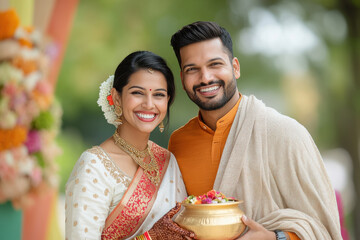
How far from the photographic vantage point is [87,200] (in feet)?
8.28

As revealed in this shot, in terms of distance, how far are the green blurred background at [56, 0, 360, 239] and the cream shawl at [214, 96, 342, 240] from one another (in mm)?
3994

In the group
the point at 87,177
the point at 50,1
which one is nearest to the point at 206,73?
the point at 87,177

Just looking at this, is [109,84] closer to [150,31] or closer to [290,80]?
[150,31]

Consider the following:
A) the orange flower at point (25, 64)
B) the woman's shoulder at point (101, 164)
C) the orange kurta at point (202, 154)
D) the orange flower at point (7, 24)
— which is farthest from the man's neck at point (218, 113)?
the orange flower at point (7, 24)

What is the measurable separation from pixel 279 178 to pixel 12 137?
1701 millimetres

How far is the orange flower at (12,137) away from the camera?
1812mm

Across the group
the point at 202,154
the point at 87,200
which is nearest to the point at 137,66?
the point at 202,154

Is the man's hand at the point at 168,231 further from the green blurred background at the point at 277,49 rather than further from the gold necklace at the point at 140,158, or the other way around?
the green blurred background at the point at 277,49

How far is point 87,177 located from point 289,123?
1.37m

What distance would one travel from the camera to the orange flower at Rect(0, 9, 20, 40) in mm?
1781

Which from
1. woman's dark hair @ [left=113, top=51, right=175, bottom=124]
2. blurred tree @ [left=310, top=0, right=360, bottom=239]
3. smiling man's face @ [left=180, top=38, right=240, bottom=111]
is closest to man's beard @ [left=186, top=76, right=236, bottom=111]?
smiling man's face @ [left=180, top=38, right=240, bottom=111]

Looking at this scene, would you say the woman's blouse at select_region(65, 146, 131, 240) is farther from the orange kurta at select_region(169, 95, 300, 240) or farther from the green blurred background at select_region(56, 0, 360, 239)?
the green blurred background at select_region(56, 0, 360, 239)

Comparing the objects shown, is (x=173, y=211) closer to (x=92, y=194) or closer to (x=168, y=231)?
(x=168, y=231)

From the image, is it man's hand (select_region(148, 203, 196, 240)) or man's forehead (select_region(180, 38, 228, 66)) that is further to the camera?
Answer: man's forehead (select_region(180, 38, 228, 66))
